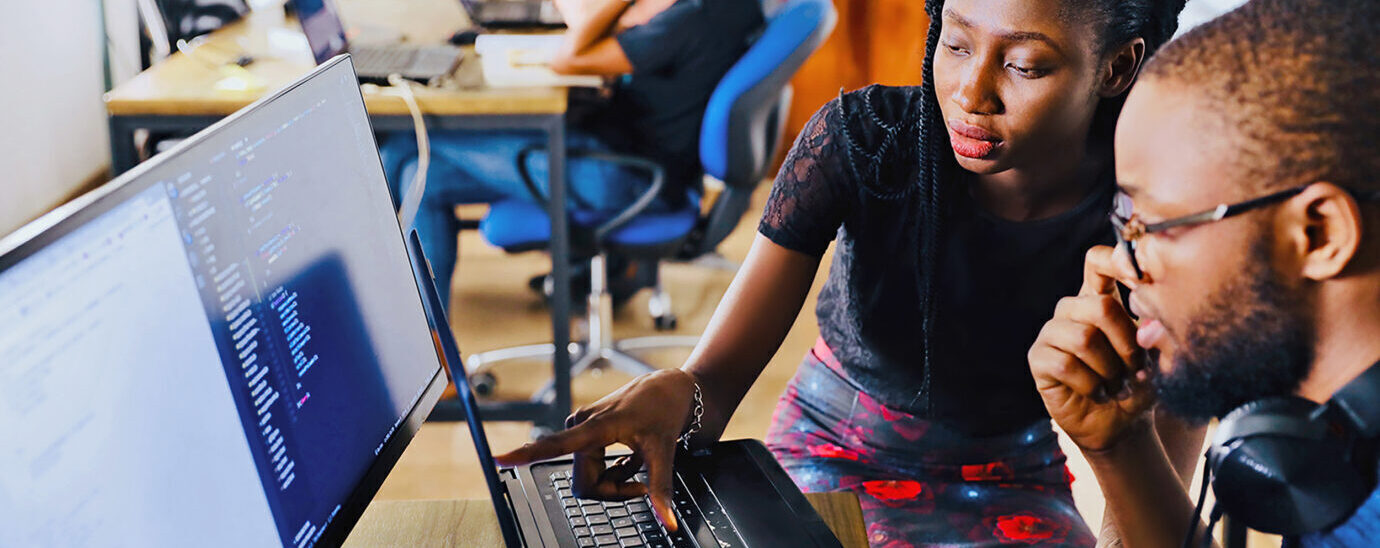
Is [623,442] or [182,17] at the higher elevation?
[182,17]

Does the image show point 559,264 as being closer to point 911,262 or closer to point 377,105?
point 377,105

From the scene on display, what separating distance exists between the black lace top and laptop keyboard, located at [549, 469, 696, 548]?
0.41 metres

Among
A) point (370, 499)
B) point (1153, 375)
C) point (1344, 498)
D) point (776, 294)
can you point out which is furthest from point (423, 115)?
point (1344, 498)

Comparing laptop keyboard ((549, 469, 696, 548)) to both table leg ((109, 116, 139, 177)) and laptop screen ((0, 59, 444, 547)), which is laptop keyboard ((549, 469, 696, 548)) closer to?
laptop screen ((0, 59, 444, 547))

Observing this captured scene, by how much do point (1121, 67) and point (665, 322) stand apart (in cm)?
193

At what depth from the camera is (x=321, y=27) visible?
2.35 metres

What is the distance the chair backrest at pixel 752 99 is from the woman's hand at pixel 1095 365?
1.27m

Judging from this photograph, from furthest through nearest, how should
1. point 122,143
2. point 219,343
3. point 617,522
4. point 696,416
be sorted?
point 122,143, point 696,416, point 617,522, point 219,343

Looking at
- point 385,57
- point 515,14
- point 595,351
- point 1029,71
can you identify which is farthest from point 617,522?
point 515,14

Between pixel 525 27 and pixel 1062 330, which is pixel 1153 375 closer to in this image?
pixel 1062 330

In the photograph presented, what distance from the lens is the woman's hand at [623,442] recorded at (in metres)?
0.90

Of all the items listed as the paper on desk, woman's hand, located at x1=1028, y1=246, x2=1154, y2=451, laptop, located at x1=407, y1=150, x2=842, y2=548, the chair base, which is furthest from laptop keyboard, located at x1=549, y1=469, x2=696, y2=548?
the chair base

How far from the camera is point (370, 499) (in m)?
0.84

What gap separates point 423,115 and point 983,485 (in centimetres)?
133
